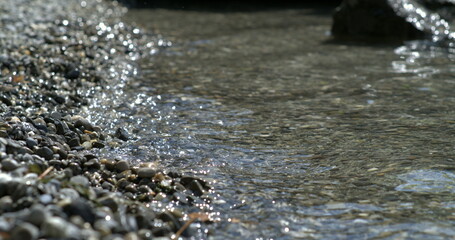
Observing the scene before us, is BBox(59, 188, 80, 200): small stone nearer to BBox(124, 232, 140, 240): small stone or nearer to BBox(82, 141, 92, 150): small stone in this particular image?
BBox(124, 232, 140, 240): small stone

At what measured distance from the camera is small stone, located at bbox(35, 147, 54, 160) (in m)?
3.72

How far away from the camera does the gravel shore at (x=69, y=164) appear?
103 inches

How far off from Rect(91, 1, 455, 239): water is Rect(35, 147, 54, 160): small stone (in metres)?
0.63

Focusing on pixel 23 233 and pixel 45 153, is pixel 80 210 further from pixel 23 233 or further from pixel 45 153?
pixel 45 153

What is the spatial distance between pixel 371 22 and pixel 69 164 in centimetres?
734

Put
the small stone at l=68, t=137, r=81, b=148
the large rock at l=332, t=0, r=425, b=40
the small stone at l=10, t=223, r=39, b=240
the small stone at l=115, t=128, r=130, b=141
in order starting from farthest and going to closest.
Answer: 1. the large rock at l=332, t=0, r=425, b=40
2. the small stone at l=115, t=128, r=130, b=141
3. the small stone at l=68, t=137, r=81, b=148
4. the small stone at l=10, t=223, r=39, b=240

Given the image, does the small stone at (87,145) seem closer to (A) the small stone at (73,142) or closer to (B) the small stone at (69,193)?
(A) the small stone at (73,142)

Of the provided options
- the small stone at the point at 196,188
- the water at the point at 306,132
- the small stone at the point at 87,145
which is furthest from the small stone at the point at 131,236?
the small stone at the point at 87,145

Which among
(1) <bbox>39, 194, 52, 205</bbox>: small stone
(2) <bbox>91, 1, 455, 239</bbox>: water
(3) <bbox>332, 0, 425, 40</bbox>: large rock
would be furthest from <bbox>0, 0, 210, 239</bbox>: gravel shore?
(3) <bbox>332, 0, 425, 40</bbox>: large rock

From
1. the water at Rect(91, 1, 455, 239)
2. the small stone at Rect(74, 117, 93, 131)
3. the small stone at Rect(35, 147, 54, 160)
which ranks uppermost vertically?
the small stone at Rect(35, 147, 54, 160)

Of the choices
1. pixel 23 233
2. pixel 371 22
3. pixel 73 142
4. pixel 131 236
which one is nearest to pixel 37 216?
pixel 23 233

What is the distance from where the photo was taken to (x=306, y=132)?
188 inches

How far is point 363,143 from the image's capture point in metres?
4.43

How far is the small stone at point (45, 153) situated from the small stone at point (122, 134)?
873 mm
